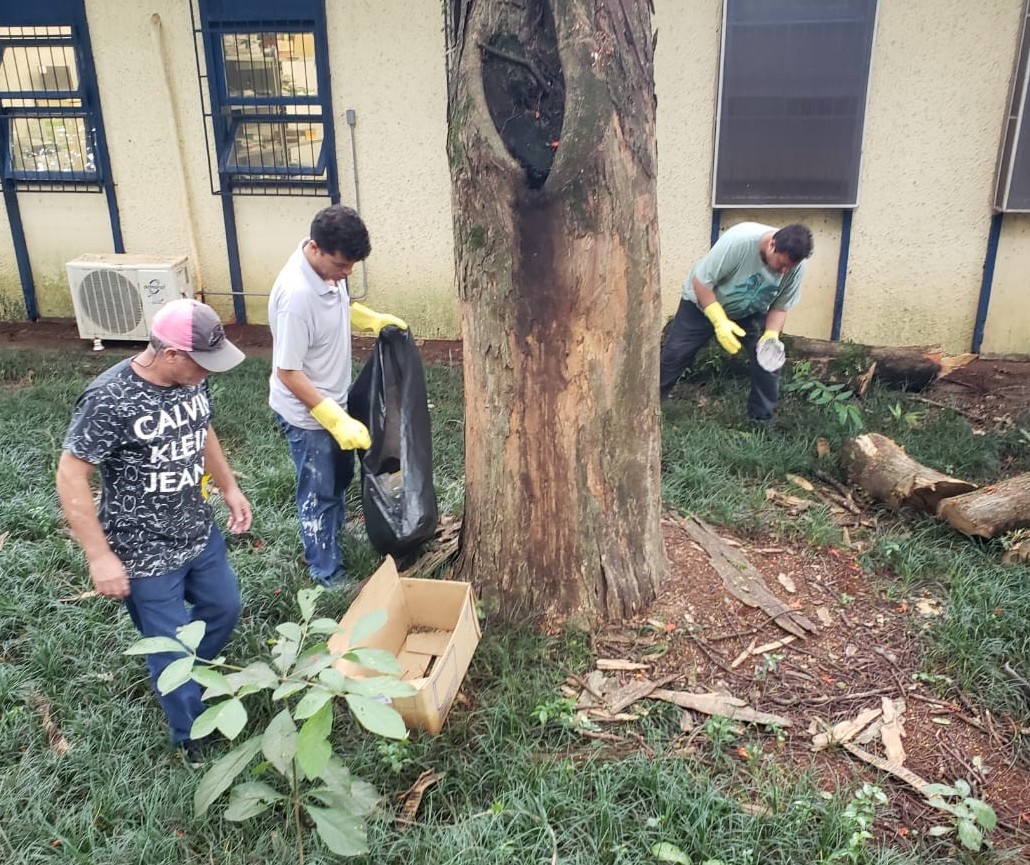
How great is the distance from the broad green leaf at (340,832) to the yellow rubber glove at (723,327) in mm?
3817

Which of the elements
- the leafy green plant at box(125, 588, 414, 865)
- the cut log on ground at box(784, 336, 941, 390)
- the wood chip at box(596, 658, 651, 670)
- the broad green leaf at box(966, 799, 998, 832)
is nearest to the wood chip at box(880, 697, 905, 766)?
the broad green leaf at box(966, 799, 998, 832)

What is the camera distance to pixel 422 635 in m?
3.58

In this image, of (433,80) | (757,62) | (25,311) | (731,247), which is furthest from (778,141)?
(25,311)

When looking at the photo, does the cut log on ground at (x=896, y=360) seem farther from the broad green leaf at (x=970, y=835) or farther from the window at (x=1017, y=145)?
the broad green leaf at (x=970, y=835)

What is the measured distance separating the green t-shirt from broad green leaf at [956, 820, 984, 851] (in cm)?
343

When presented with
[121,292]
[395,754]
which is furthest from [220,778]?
[121,292]

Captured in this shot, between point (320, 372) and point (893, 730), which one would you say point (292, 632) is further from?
point (893, 730)

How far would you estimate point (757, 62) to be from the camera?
6547 millimetres

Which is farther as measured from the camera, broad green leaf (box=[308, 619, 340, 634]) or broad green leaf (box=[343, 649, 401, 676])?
broad green leaf (box=[308, 619, 340, 634])

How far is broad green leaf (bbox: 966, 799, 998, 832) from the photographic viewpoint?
261 centimetres

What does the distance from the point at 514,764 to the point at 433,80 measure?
5.79m

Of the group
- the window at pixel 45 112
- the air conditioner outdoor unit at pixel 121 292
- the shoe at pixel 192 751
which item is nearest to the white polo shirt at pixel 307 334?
the shoe at pixel 192 751

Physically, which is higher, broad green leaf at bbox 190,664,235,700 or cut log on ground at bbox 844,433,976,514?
broad green leaf at bbox 190,664,235,700

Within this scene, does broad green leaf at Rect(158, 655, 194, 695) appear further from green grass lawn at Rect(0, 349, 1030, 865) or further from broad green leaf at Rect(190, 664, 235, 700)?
green grass lawn at Rect(0, 349, 1030, 865)
